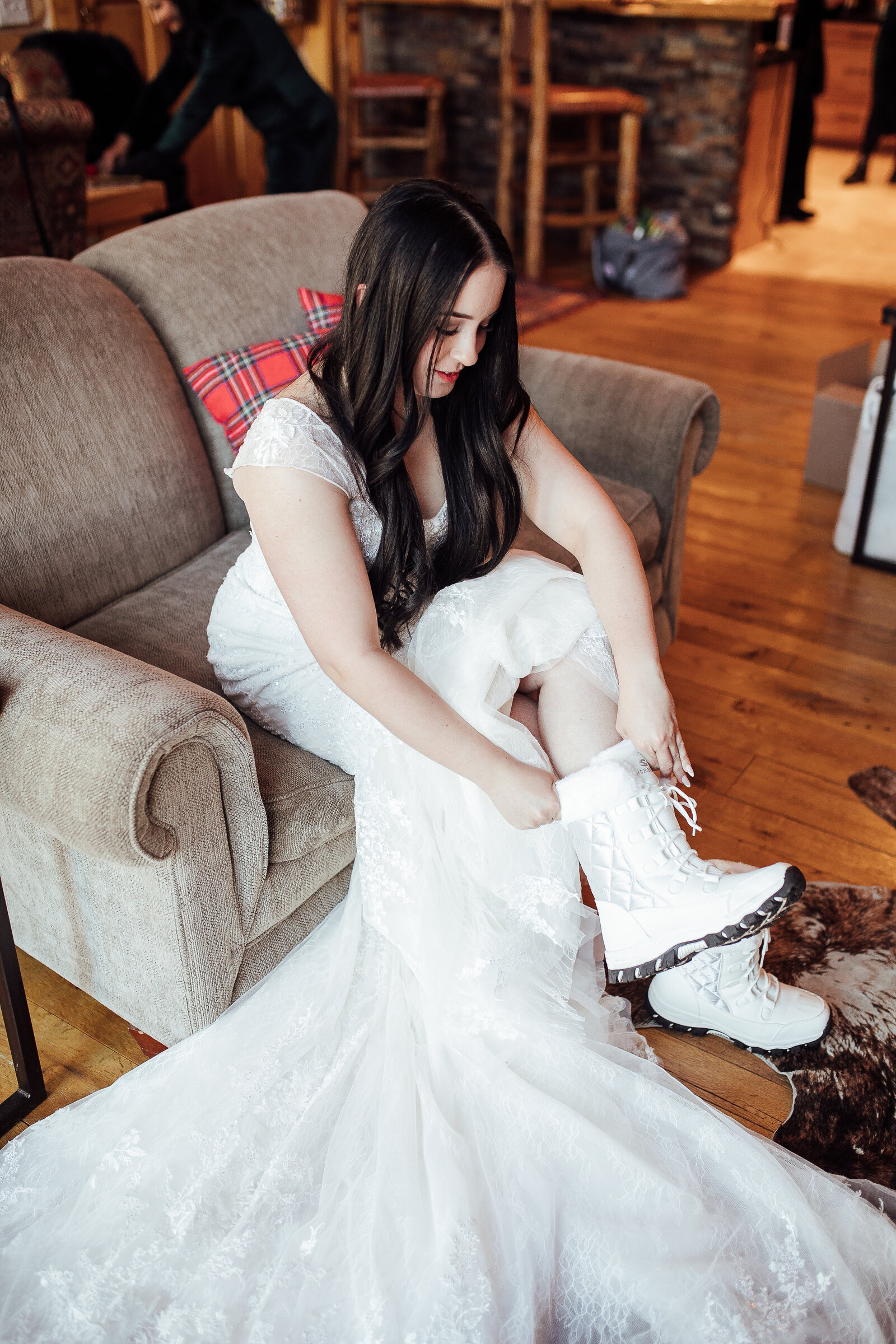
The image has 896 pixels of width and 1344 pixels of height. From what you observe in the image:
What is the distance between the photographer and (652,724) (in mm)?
1312

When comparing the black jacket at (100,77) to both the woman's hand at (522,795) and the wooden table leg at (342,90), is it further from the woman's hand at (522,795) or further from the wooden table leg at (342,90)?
the woman's hand at (522,795)

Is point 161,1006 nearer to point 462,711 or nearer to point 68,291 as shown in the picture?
point 462,711

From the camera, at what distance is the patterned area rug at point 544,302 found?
4574 millimetres

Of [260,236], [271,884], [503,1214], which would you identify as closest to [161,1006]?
[271,884]

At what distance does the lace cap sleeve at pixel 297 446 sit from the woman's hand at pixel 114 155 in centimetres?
323

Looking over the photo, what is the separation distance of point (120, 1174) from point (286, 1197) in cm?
19

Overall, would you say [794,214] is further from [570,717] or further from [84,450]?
[570,717]

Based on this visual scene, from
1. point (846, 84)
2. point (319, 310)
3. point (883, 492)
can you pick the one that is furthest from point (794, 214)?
point (319, 310)

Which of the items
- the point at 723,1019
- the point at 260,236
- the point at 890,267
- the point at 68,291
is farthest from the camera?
the point at 890,267

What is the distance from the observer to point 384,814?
1318mm

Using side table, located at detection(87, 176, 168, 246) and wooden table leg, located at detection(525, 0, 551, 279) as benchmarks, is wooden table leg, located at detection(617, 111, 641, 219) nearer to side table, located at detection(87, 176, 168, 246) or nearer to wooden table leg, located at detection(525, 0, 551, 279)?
wooden table leg, located at detection(525, 0, 551, 279)

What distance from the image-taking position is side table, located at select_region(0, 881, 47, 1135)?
1312 millimetres

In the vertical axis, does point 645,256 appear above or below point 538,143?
below

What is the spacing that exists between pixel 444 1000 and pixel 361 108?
214 inches
